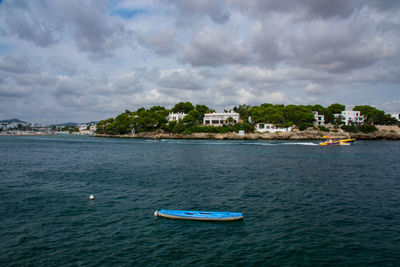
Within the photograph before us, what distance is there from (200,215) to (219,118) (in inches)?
5090

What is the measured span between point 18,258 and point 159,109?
151m

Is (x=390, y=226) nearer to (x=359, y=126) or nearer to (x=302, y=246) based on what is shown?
(x=302, y=246)

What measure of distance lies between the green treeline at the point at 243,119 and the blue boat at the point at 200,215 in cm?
10784

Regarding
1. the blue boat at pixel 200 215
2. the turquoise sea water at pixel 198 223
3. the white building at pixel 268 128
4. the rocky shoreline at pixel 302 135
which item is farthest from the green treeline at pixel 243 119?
the blue boat at pixel 200 215

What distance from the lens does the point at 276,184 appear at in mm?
27062

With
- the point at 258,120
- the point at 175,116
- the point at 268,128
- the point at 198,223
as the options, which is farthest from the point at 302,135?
the point at 198,223

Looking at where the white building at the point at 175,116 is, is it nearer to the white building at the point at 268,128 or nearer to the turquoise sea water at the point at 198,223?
the white building at the point at 268,128

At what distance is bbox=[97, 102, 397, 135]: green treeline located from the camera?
5054 inches

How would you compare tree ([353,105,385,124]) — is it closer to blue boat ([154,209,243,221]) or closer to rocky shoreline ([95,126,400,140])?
rocky shoreline ([95,126,400,140])

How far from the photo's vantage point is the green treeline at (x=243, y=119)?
128 metres

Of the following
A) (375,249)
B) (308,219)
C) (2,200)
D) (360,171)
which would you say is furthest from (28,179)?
(360,171)

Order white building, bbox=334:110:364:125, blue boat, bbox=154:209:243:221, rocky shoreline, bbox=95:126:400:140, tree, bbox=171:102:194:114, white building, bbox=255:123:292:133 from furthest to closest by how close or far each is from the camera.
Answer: tree, bbox=171:102:194:114, white building, bbox=334:110:364:125, white building, bbox=255:123:292:133, rocky shoreline, bbox=95:126:400:140, blue boat, bbox=154:209:243:221

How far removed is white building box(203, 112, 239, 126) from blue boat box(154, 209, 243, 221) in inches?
4927

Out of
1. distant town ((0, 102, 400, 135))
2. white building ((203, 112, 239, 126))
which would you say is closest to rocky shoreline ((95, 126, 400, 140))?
distant town ((0, 102, 400, 135))
